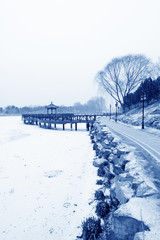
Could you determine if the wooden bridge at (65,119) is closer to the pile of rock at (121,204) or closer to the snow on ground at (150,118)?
the snow on ground at (150,118)

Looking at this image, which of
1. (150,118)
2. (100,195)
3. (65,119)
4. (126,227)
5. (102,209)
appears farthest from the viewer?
(65,119)

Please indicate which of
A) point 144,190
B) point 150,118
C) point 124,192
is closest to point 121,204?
point 124,192

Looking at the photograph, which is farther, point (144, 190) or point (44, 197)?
point (44, 197)

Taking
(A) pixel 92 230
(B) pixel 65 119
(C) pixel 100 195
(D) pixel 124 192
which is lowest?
(C) pixel 100 195

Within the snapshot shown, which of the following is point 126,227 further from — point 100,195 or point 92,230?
point 100,195

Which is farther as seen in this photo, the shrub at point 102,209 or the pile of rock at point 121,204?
the shrub at point 102,209

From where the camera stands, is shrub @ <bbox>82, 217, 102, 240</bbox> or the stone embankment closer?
the stone embankment

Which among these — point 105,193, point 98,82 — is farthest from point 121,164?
point 98,82

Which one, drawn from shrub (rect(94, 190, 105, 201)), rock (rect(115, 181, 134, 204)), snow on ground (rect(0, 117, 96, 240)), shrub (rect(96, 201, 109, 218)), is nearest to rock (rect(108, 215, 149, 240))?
rock (rect(115, 181, 134, 204))

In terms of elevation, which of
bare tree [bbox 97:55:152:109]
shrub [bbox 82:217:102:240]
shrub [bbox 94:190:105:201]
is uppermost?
bare tree [bbox 97:55:152:109]

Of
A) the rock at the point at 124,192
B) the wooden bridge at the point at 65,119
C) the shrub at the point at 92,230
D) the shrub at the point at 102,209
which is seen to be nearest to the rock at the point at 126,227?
the rock at the point at 124,192

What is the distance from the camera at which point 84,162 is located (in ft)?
31.6

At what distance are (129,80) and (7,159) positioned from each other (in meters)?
25.3

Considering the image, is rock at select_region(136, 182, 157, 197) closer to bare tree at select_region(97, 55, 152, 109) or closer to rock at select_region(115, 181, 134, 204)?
rock at select_region(115, 181, 134, 204)
